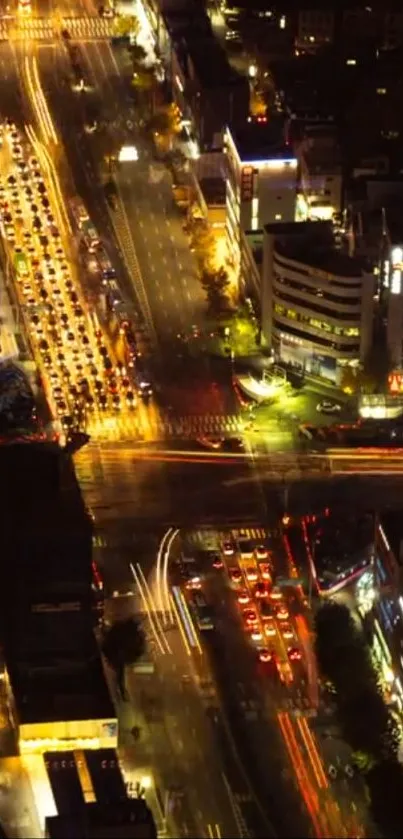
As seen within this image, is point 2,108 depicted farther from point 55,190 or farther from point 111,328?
point 111,328

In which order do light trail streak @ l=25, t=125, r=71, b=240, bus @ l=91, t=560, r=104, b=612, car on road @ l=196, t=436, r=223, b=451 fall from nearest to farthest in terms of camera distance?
bus @ l=91, t=560, r=104, b=612 → car on road @ l=196, t=436, r=223, b=451 → light trail streak @ l=25, t=125, r=71, b=240

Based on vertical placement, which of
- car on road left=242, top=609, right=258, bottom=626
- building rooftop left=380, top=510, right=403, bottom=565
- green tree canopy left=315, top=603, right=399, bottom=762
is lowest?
green tree canopy left=315, top=603, right=399, bottom=762

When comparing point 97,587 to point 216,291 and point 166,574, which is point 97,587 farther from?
point 216,291

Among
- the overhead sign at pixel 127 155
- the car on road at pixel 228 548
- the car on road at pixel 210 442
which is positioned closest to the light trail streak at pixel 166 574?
the car on road at pixel 228 548

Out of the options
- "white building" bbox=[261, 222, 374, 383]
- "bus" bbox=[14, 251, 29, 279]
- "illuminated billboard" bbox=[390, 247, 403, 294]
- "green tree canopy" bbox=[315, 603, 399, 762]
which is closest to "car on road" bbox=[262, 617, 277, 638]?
"green tree canopy" bbox=[315, 603, 399, 762]

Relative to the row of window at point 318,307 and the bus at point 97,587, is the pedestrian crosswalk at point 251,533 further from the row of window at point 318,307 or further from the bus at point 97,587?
the row of window at point 318,307

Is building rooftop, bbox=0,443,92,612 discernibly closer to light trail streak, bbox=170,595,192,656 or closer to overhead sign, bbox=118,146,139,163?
light trail streak, bbox=170,595,192,656
